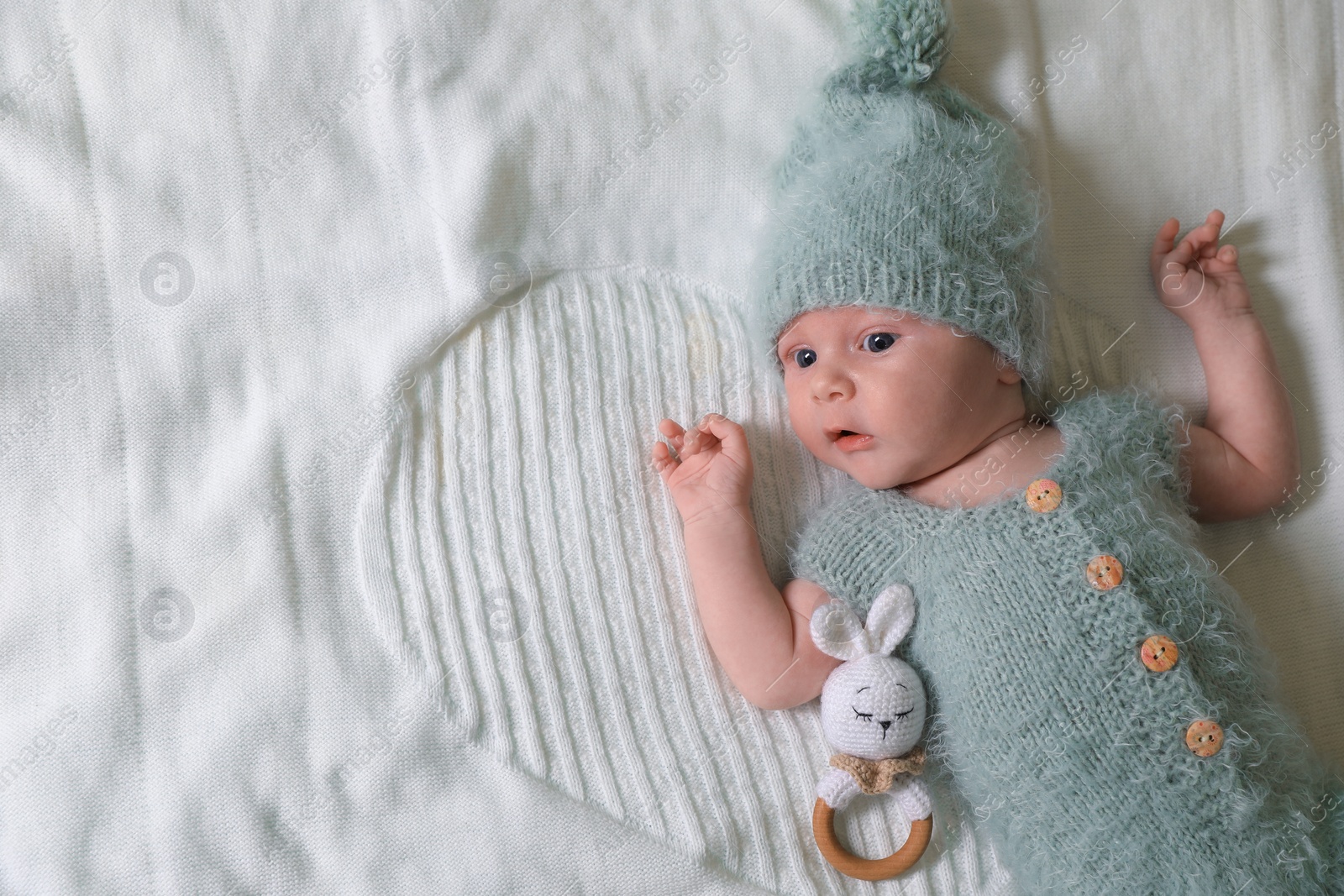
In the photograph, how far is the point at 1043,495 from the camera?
1.04 m

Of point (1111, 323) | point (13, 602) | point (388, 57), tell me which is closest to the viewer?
point (13, 602)

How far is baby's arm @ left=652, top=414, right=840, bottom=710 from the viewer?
1.06 metres

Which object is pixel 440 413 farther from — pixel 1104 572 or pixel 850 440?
pixel 1104 572

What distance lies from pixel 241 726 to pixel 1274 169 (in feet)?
4.60

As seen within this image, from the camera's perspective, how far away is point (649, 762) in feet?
3.50

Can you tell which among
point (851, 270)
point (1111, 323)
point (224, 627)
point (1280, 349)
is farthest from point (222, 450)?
point (1280, 349)

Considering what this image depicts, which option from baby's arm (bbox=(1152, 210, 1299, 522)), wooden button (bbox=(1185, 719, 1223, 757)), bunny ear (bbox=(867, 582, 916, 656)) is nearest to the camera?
wooden button (bbox=(1185, 719, 1223, 757))

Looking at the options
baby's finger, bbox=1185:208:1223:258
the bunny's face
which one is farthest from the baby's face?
baby's finger, bbox=1185:208:1223:258

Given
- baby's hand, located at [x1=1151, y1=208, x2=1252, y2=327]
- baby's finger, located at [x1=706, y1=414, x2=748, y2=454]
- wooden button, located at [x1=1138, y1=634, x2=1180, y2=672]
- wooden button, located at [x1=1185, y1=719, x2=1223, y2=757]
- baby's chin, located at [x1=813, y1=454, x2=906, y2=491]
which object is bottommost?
wooden button, located at [x1=1185, y1=719, x2=1223, y2=757]

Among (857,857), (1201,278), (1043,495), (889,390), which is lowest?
(857,857)

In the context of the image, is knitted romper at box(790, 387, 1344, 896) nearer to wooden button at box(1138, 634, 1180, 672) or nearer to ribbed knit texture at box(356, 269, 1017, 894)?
wooden button at box(1138, 634, 1180, 672)

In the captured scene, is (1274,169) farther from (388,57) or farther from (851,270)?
(388,57)

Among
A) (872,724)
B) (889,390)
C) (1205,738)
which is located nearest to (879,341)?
(889,390)

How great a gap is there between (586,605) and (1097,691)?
20.7 inches
